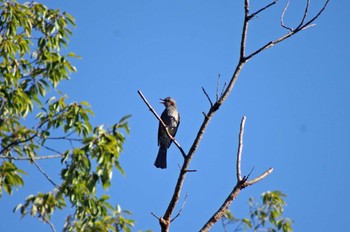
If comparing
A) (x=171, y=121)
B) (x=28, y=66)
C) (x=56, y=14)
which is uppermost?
(x=171, y=121)

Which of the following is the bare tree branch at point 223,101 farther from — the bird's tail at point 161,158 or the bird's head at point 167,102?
the bird's head at point 167,102

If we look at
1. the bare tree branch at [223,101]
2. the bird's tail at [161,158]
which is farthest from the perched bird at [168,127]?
the bare tree branch at [223,101]

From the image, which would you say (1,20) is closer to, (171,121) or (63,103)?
(63,103)

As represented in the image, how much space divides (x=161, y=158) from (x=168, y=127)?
1063mm

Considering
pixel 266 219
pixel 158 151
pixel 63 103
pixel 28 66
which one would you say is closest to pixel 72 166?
pixel 63 103

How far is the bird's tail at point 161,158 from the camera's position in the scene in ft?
38.0

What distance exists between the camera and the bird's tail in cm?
1157

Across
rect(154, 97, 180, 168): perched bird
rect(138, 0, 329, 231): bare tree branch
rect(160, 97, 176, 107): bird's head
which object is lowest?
rect(138, 0, 329, 231): bare tree branch

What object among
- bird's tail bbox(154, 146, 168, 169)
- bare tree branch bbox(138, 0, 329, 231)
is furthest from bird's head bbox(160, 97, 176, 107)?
bare tree branch bbox(138, 0, 329, 231)

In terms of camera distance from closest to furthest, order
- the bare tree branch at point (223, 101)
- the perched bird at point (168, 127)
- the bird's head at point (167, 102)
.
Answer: the bare tree branch at point (223, 101)
the perched bird at point (168, 127)
the bird's head at point (167, 102)

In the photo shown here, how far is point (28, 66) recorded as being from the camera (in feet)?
21.3

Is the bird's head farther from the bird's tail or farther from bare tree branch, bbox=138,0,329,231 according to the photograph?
bare tree branch, bbox=138,0,329,231

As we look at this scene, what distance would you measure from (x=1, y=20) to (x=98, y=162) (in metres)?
2.45

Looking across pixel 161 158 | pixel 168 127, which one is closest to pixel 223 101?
pixel 161 158
